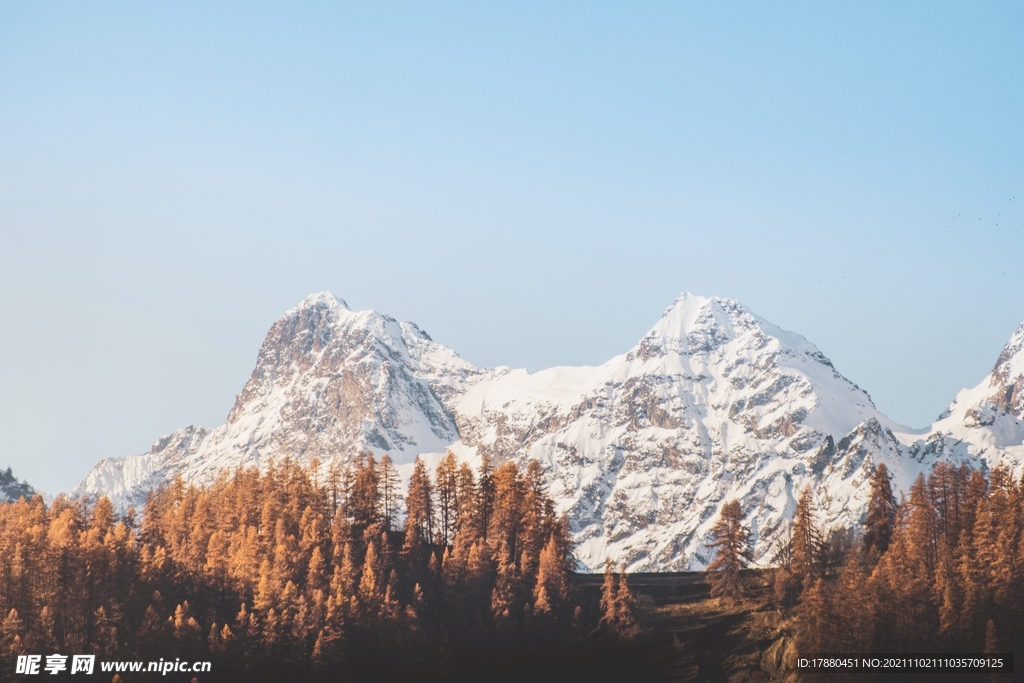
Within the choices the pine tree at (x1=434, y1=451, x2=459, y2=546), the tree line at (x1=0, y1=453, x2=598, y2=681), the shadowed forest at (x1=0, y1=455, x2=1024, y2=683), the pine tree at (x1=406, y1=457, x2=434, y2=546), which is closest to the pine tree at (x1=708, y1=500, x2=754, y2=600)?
the shadowed forest at (x1=0, y1=455, x2=1024, y2=683)

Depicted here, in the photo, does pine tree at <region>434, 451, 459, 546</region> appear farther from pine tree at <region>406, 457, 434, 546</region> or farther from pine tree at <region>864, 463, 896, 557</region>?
pine tree at <region>864, 463, 896, 557</region>

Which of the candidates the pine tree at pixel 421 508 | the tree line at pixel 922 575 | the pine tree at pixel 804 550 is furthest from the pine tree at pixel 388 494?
the pine tree at pixel 804 550

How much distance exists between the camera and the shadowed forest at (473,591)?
140 metres

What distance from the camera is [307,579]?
152250 mm

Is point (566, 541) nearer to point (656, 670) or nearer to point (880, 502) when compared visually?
point (656, 670)

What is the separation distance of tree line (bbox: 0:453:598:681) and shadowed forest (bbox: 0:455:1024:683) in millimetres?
217

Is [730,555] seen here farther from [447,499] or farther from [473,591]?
[447,499]

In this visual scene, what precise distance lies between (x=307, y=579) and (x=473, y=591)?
16.8 metres

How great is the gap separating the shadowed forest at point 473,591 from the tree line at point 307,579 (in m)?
0.22

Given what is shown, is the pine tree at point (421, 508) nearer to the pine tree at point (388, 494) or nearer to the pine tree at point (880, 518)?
the pine tree at point (388, 494)

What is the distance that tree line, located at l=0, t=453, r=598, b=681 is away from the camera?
14125 cm

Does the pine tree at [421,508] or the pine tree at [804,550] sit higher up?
the pine tree at [421,508]

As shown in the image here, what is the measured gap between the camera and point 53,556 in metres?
144

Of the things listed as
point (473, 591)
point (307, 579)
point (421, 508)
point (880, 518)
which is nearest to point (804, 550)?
point (880, 518)
